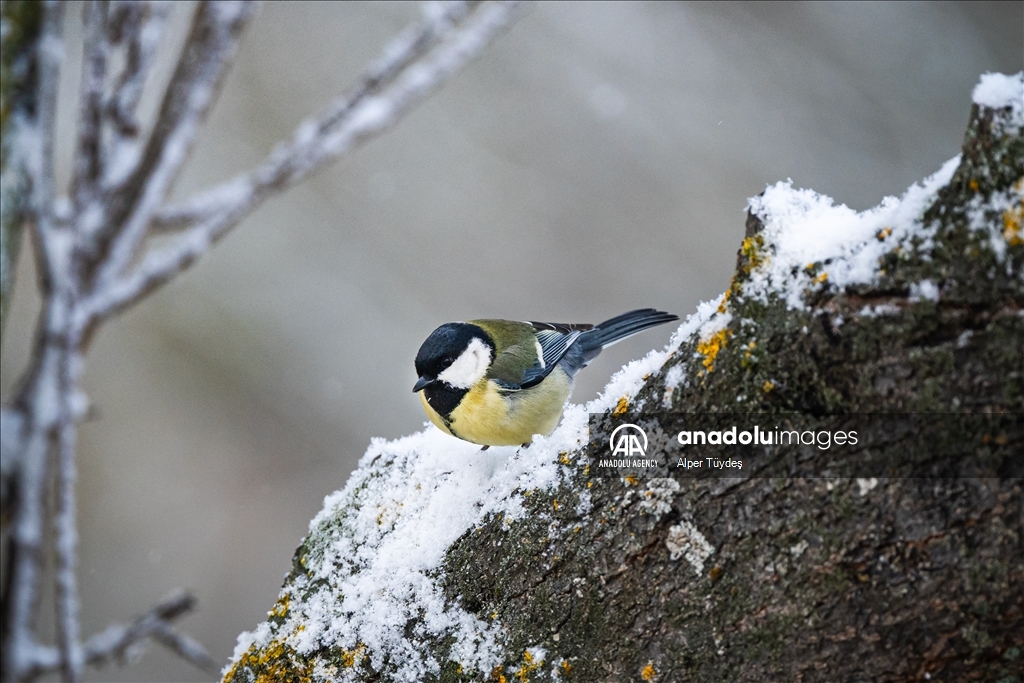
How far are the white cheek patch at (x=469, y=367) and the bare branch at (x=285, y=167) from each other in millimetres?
1144

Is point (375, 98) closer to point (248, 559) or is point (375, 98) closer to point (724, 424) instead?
point (724, 424)

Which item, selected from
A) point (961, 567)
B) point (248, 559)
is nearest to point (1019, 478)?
point (961, 567)

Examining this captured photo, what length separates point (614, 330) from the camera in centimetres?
213

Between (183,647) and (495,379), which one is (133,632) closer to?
(183,647)

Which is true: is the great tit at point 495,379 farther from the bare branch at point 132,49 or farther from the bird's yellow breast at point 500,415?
the bare branch at point 132,49

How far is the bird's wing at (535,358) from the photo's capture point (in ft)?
5.98

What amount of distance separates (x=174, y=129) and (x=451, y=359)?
1277 mm

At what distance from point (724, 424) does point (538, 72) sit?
3.57 metres

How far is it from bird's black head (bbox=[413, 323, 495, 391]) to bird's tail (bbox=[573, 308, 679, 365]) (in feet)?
1.14

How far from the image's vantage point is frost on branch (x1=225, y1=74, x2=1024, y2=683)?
782 mm

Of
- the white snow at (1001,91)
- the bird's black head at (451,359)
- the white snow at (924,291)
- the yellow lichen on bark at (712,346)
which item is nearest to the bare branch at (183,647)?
the yellow lichen on bark at (712,346)

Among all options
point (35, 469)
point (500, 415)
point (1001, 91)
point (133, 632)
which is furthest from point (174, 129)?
point (500, 415)

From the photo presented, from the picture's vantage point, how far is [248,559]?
3.68 meters

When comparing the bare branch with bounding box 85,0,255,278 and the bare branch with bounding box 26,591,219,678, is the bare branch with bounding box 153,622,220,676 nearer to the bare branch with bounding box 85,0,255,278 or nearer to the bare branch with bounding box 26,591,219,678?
the bare branch with bounding box 26,591,219,678
